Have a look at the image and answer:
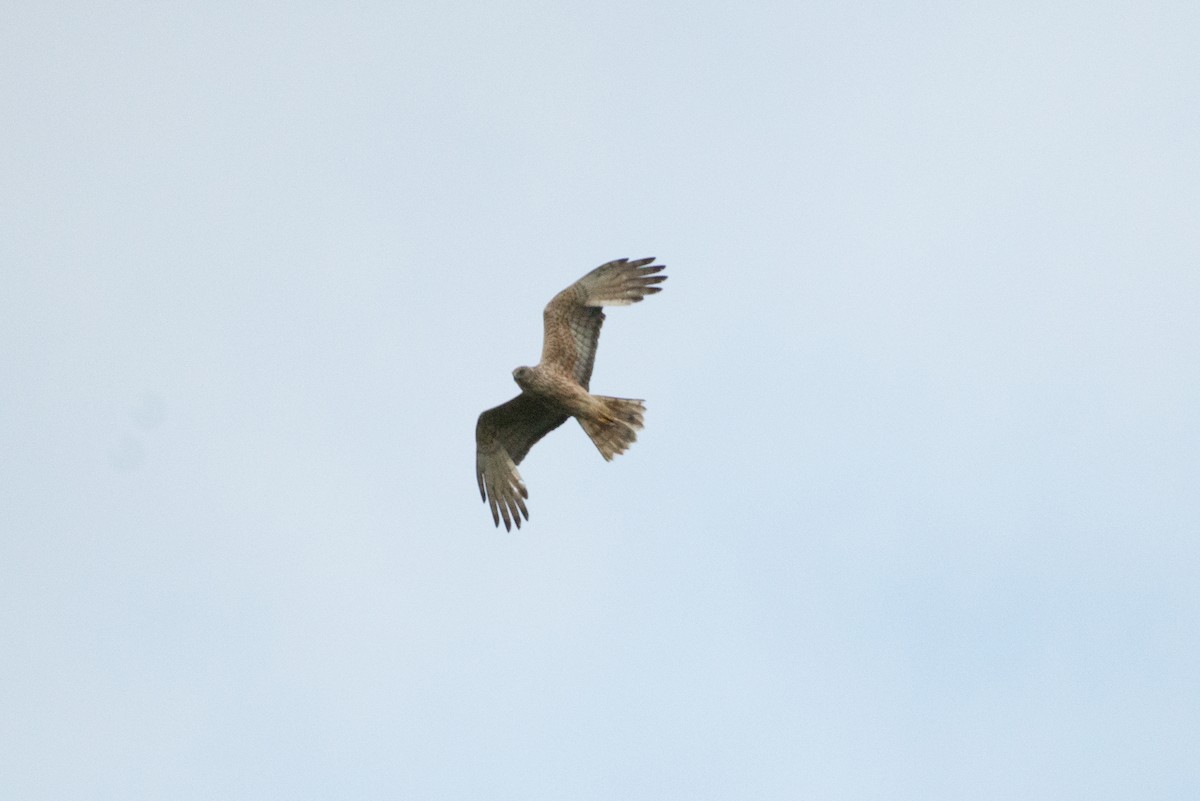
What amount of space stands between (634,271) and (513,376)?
184 centimetres

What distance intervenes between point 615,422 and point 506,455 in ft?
5.17

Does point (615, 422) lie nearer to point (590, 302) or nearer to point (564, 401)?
point (564, 401)

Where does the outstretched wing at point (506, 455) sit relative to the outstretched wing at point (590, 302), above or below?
below

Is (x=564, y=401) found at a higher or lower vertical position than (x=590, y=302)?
lower

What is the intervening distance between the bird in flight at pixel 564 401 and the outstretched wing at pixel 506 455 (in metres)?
0.01

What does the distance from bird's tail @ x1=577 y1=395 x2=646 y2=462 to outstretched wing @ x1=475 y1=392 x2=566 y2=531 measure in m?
0.81

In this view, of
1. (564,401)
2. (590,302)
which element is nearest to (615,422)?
(564,401)

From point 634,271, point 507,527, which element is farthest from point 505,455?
point 634,271

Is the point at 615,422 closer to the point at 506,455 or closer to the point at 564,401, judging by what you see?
the point at 564,401

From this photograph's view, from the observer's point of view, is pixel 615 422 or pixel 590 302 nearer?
pixel 615 422

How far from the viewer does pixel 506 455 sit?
2270 cm

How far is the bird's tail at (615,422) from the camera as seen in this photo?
21.7 meters

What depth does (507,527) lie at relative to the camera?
22828 mm

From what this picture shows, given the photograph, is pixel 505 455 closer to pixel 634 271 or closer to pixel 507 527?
pixel 507 527
